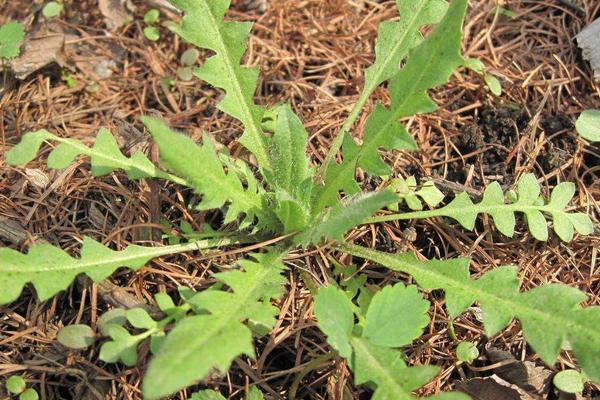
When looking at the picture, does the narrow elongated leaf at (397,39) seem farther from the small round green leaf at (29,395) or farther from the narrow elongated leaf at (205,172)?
the small round green leaf at (29,395)

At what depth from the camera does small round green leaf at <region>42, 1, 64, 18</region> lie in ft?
10.9

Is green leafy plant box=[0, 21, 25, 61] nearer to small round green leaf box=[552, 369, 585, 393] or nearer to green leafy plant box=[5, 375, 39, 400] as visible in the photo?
green leafy plant box=[5, 375, 39, 400]

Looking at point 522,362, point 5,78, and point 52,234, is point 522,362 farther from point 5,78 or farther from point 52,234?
point 5,78

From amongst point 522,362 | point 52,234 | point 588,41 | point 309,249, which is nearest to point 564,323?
point 522,362

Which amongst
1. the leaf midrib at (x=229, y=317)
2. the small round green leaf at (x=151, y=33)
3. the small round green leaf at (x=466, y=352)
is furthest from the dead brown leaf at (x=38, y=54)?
the small round green leaf at (x=466, y=352)

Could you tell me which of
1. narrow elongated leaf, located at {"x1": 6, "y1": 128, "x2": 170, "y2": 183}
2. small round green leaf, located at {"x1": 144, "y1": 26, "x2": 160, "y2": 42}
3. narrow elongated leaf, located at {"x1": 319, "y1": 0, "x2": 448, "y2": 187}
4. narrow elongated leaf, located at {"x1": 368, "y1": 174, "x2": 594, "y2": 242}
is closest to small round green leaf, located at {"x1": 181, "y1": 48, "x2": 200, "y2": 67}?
small round green leaf, located at {"x1": 144, "y1": 26, "x2": 160, "y2": 42}

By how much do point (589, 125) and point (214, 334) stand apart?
190 cm

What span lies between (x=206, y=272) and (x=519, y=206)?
1258 millimetres

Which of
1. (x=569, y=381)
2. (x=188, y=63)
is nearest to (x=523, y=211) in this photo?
(x=569, y=381)

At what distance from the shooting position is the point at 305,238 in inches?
93.7

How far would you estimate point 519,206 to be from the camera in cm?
260

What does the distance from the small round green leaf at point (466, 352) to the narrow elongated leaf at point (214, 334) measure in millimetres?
694

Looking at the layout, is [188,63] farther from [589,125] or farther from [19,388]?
[589,125]

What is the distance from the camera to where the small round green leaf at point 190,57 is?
10.6ft
